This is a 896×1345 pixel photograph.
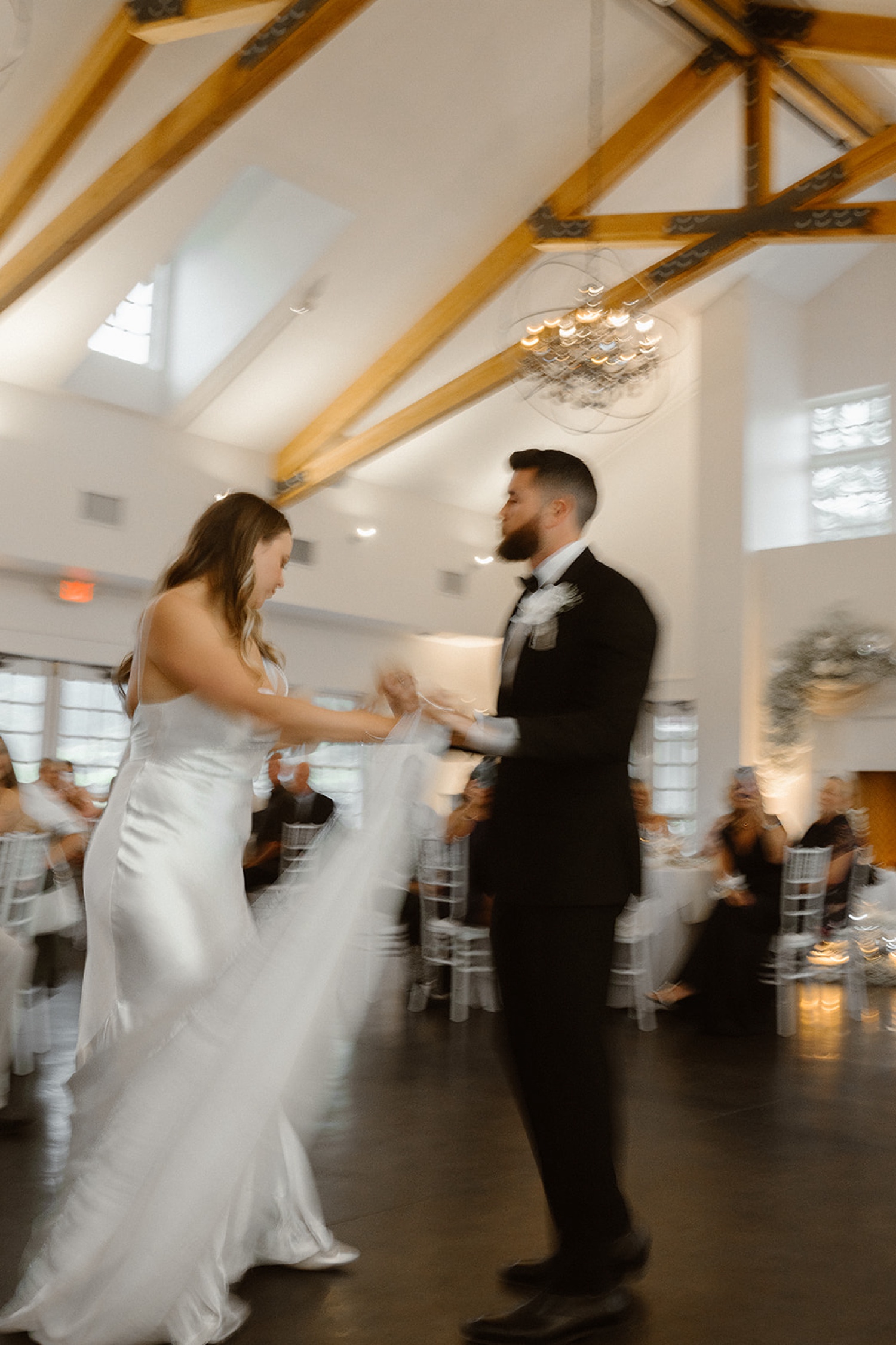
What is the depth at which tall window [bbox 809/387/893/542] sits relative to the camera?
11.9 metres

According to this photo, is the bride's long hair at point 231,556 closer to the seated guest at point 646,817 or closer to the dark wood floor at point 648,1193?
the dark wood floor at point 648,1193

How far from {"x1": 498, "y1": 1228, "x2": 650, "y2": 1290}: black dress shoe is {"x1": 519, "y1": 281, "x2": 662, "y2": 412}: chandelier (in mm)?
5712

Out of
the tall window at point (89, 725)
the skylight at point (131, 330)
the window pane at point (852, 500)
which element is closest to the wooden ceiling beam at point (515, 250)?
the skylight at point (131, 330)

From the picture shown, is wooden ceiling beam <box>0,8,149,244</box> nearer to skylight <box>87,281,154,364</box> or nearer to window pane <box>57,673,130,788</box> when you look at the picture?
skylight <box>87,281,154,364</box>

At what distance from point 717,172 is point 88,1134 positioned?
394 inches

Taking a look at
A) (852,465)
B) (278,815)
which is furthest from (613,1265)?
(852,465)

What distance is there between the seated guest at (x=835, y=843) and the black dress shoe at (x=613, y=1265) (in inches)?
173

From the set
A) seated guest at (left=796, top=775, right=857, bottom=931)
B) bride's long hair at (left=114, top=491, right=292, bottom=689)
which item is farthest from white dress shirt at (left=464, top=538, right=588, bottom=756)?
seated guest at (left=796, top=775, right=857, bottom=931)

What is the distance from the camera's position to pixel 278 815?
7.58m

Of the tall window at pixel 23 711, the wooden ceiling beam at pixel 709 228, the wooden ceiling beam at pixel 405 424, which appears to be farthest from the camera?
the tall window at pixel 23 711

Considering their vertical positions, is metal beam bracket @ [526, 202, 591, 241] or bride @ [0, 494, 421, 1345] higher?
metal beam bracket @ [526, 202, 591, 241]

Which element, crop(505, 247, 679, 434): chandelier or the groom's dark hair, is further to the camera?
crop(505, 247, 679, 434): chandelier

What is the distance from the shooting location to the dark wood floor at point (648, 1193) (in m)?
2.28

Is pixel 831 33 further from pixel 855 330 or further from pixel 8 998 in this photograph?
pixel 8 998
